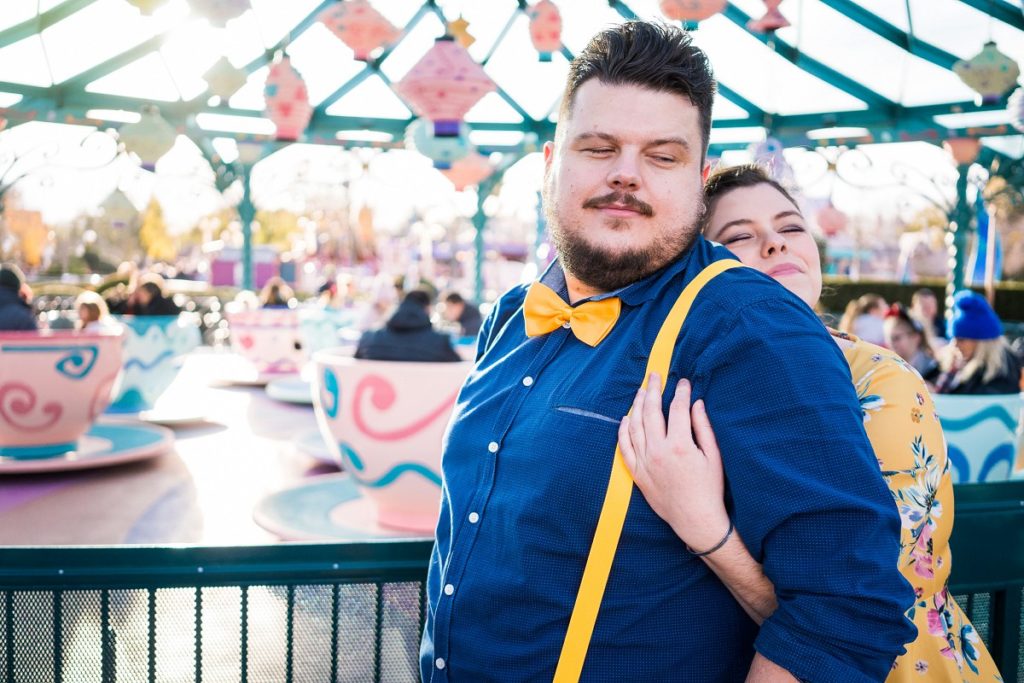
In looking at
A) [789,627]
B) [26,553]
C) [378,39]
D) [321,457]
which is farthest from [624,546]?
[378,39]

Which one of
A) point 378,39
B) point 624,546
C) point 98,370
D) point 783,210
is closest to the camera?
point 624,546

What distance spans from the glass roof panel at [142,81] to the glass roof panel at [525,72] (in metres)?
3.40

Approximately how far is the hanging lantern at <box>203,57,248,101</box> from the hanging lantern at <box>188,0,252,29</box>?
1.28 meters

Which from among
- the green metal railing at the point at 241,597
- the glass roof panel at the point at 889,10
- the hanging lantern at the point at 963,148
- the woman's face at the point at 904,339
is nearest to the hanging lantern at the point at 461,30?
the woman's face at the point at 904,339

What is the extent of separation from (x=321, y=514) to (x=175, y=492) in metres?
0.88

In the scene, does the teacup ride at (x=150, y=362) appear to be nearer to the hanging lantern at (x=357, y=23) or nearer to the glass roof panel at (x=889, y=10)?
the hanging lantern at (x=357, y=23)

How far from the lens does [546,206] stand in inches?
44.8

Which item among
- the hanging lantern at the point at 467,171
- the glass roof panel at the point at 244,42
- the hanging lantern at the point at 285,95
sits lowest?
the hanging lantern at the point at 467,171

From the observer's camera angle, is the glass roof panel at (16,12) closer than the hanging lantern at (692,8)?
No

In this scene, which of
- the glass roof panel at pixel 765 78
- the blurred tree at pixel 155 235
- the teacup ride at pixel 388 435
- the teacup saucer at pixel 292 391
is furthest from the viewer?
the blurred tree at pixel 155 235

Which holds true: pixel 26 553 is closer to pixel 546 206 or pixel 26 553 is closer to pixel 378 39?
pixel 546 206

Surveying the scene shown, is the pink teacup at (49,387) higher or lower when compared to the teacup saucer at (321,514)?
higher

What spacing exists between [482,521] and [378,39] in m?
5.02

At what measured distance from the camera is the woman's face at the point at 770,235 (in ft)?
4.17
